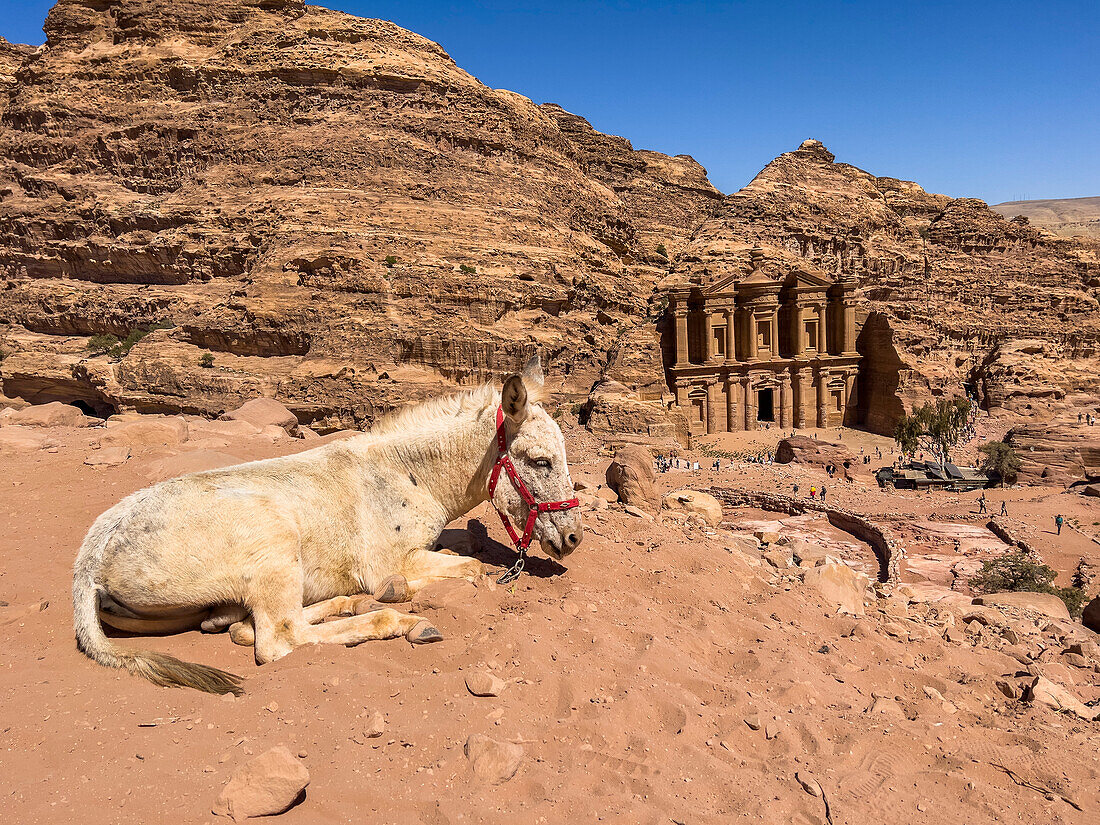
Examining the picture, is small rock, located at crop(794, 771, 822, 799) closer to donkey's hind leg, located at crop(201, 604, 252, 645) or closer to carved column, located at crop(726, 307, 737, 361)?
donkey's hind leg, located at crop(201, 604, 252, 645)

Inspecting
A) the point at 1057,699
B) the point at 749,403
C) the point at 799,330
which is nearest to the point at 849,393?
the point at 799,330

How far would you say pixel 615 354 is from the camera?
36.9 meters

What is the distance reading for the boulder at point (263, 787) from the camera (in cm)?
242

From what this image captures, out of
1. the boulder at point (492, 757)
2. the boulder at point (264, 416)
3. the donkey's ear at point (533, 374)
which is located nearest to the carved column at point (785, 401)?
the boulder at point (264, 416)

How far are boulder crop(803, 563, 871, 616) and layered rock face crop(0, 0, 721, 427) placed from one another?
22.1 m

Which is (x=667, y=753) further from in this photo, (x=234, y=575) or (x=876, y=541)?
(x=876, y=541)

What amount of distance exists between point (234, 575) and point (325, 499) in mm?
829

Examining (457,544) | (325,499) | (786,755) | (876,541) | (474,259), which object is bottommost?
(876,541)

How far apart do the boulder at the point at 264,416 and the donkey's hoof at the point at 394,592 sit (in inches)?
409

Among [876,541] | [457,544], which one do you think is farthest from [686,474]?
[457,544]

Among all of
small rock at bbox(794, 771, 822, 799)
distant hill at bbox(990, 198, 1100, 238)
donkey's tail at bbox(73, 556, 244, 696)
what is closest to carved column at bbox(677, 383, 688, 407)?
small rock at bbox(794, 771, 822, 799)

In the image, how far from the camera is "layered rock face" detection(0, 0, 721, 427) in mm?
28266

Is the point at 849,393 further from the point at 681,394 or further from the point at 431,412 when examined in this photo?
the point at 431,412

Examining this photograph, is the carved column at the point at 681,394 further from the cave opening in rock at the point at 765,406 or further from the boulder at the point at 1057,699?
the boulder at the point at 1057,699
